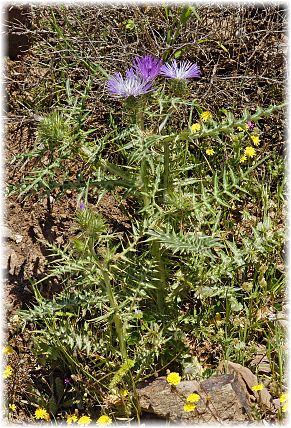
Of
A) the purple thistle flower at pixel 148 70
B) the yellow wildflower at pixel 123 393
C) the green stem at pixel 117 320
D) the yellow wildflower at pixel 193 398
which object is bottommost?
the yellow wildflower at pixel 123 393

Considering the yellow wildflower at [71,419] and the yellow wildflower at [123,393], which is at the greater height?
the yellow wildflower at [123,393]

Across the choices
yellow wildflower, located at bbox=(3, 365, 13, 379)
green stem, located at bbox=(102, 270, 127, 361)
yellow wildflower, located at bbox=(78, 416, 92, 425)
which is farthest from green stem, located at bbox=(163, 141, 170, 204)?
yellow wildflower, located at bbox=(3, 365, 13, 379)

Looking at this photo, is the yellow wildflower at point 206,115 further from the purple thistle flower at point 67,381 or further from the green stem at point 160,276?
the purple thistle flower at point 67,381

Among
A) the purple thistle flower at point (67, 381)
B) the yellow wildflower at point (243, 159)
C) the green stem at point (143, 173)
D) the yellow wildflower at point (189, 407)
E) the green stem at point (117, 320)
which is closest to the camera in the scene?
the yellow wildflower at point (189, 407)

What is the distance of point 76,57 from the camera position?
4.07 m

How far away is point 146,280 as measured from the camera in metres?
3.14

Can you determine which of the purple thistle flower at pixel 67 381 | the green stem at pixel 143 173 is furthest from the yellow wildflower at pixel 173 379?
the green stem at pixel 143 173

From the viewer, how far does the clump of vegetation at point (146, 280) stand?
2971 mm

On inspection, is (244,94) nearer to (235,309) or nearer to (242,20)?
(242,20)

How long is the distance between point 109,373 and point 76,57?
190 cm

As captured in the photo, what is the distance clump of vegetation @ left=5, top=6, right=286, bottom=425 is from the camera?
2971 millimetres

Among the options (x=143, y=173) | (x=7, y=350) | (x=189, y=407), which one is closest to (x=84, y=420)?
(x=189, y=407)

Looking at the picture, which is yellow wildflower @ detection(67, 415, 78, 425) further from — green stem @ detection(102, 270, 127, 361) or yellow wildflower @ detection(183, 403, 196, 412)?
yellow wildflower @ detection(183, 403, 196, 412)

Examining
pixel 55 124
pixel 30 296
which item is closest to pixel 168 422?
pixel 30 296
